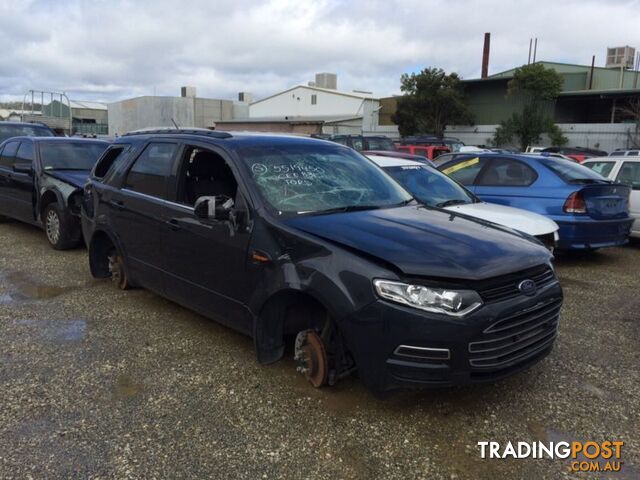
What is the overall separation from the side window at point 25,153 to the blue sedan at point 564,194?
680cm

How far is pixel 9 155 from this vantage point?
918cm

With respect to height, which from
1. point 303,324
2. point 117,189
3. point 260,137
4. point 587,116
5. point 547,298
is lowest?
point 303,324

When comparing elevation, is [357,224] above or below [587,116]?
below

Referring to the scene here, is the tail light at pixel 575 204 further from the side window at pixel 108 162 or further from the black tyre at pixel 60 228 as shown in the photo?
the black tyre at pixel 60 228

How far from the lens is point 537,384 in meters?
3.89

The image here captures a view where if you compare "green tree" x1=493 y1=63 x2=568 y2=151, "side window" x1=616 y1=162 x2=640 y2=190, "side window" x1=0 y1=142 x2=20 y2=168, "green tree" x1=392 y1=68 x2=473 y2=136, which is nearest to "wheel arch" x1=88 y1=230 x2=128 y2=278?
"side window" x1=0 y1=142 x2=20 y2=168

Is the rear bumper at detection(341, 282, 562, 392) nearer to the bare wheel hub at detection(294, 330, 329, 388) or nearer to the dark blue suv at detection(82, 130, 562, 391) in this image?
the dark blue suv at detection(82, 130, 562, 391)

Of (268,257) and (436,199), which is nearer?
(268,257)

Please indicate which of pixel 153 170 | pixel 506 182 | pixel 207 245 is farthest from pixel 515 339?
pixel 506 182

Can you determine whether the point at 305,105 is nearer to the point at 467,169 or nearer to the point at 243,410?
the point at 467,169

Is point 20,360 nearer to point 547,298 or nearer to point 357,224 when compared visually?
point 357,224

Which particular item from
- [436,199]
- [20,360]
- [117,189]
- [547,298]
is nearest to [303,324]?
[547,298]

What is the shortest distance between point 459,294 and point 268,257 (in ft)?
4.20

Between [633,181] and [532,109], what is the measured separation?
2633 cm
